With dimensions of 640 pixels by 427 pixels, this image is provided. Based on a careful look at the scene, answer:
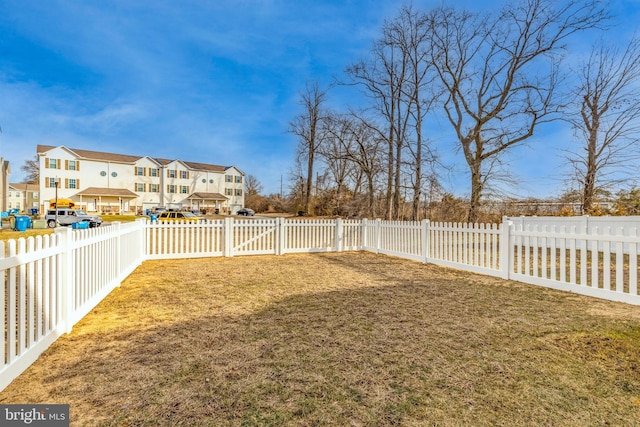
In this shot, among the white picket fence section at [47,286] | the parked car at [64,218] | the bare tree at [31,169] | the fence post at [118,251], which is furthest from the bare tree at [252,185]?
the white picket fence section at [47,286]

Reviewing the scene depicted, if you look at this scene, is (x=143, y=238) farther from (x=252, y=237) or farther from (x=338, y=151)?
(x=338, y=151)

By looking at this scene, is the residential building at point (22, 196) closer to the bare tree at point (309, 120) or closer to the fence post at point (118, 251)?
the bare tree at point (309, 120)

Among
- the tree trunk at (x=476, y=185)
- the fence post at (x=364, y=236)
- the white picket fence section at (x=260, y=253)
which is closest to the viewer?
the white picket fence section at (x=260, y=253)

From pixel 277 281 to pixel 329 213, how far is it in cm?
1747

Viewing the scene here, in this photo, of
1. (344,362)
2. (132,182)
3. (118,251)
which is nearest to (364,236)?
(118,251)

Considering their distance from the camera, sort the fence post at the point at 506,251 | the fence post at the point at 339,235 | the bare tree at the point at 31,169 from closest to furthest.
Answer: the fence post at the point at 506,251
the fence post at the point at 339,235
the bare tree at the point at 31,169

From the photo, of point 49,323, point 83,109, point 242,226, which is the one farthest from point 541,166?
point 83,109

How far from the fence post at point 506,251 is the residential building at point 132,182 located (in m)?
40.5

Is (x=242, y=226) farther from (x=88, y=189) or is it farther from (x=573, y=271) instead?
(x=88, y=189)

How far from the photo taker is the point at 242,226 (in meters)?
9.45

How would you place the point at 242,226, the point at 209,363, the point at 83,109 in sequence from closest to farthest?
the point at 209,363
the point at 242,226
the point at 83,109

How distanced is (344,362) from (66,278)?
3.04m

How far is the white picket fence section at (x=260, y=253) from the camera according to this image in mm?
2479

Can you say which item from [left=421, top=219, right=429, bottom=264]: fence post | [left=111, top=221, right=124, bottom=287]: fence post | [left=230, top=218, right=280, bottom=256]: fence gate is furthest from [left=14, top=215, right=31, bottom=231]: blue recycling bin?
[left=421, top=219, right=429, bottom=264]: fence post
